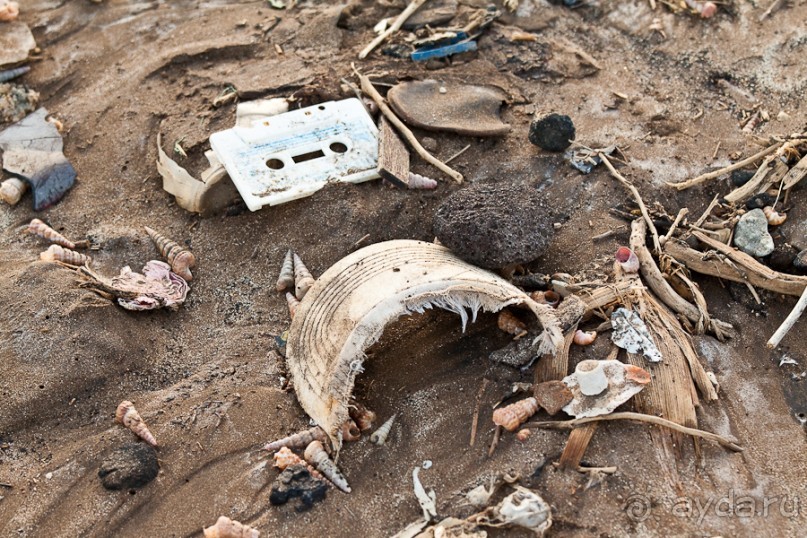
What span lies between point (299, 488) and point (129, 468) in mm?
869

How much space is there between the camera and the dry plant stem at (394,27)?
633cm

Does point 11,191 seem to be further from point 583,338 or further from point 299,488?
point 583,338

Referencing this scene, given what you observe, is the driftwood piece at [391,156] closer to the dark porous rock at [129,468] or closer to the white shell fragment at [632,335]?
the white shell fragment at [632,335]

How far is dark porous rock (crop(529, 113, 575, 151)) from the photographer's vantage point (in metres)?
5.50

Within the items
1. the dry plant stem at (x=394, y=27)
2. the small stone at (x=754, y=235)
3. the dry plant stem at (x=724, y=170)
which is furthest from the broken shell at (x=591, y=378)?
the dry plant stem at (x=394, y=27)

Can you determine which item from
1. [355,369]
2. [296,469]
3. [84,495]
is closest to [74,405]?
[84,495]

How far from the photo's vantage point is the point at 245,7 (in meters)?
7.19

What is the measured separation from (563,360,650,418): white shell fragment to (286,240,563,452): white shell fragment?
9.8 inches

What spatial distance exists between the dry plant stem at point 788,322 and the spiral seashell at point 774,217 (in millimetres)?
653

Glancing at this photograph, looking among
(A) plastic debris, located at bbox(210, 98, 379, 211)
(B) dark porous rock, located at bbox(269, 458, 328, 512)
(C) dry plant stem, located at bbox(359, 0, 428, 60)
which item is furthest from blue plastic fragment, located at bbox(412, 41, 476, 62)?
(B) dark porous rock, located at bbox(269, 458, 328, 512)

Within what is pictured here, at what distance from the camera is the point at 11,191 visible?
18.5 ft

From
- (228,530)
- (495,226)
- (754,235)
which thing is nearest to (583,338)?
(495,226)

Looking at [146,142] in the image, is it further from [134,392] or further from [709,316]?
[709,316]

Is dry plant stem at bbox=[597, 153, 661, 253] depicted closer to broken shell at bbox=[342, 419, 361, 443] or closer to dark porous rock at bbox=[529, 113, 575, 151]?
dark porous rock at bbox=[529, 113, 575, 151]
